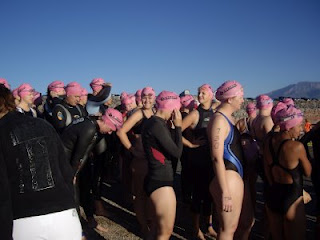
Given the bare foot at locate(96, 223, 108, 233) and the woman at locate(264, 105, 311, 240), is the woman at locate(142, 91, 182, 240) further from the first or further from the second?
the bare foot at locate(96, 223, 108, 233)

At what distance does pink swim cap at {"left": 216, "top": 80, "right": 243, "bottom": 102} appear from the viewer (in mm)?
3443

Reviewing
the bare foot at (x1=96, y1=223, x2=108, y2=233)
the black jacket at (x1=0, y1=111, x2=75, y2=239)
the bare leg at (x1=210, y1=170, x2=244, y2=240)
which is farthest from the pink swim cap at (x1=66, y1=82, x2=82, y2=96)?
the black jacket at (x1=0, y1=111, x2=75, y2=239)

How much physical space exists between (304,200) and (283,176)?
513mm

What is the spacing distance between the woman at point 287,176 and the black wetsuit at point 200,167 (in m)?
1.42

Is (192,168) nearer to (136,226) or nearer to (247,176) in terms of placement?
(247,176)

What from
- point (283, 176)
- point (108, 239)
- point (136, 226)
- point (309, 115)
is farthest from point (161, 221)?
point (309, 115)

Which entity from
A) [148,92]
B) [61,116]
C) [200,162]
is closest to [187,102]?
[148,92]

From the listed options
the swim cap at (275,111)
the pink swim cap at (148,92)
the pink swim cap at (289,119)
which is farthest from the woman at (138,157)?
the pink swim cap at (289,119)

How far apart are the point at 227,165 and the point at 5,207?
2187 millimetres

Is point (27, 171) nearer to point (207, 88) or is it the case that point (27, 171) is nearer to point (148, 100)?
point (148, 100)

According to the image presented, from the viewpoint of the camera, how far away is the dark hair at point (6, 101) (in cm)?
209

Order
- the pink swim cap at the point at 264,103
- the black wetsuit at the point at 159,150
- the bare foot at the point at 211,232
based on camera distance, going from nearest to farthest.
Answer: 1. the black wetsuit at the point at 159,150
2. the bare foot at the point at 211,232
3. the pink swim cap at the point at 264,103

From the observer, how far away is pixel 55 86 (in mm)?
6504

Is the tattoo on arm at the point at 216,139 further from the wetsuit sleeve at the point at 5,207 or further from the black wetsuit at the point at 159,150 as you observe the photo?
the wetsuit sleeve at the point at 5,207
